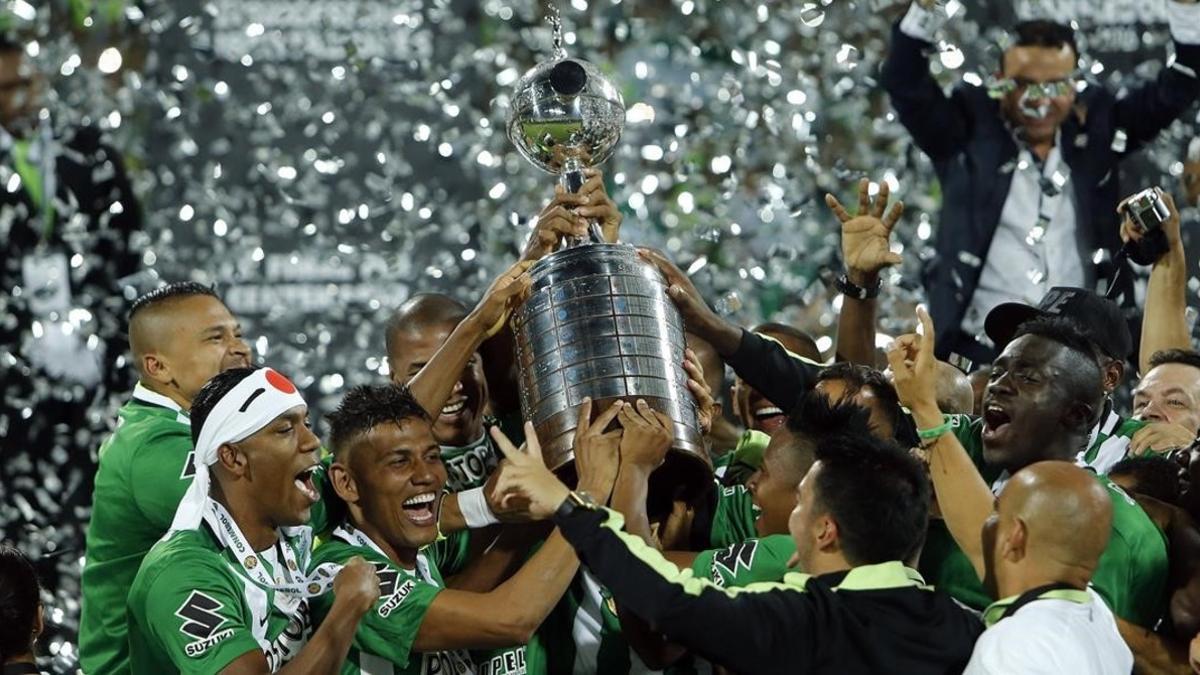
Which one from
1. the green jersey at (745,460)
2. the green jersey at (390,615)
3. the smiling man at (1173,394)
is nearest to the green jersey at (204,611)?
the green jersey at (390,615)

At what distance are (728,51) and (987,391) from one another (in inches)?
125

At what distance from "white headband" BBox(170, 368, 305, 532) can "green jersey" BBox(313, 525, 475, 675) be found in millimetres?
309

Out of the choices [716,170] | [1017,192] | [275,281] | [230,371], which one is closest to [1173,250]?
[1017,192]

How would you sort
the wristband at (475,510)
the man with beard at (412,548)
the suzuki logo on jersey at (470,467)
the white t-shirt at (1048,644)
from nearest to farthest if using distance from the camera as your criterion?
the white t-shirt at (1048,644), the man with beard at (412,548), the wristband at (475,510), the suzuki logo on jersey at (470,467)

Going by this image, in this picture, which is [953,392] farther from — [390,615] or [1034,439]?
[390,615]

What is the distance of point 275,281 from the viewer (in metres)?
6.84

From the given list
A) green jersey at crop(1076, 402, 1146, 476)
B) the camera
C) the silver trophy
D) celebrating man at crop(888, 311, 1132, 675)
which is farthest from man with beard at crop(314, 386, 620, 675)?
the camera

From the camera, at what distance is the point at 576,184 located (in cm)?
417

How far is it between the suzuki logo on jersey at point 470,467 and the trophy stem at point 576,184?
71 cm

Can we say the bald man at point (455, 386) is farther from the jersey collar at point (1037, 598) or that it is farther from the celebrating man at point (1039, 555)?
the jersey collar at point (1037, 598)

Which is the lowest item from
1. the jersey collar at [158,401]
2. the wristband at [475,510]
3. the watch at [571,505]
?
the wristband at [475,510]

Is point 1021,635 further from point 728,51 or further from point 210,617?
point 728,51

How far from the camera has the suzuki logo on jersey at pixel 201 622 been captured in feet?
11.3

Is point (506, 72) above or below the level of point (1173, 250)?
above
